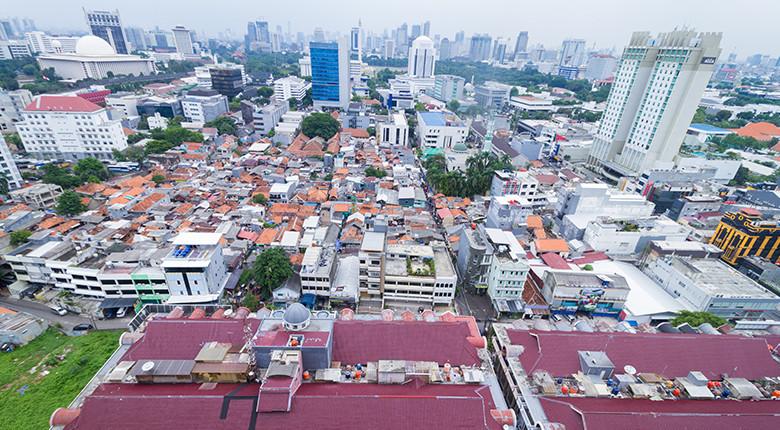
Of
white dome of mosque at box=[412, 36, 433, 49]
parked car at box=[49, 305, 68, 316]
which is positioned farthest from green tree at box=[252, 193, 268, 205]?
white dome of mosque at box=[412, 36, 433, 49]

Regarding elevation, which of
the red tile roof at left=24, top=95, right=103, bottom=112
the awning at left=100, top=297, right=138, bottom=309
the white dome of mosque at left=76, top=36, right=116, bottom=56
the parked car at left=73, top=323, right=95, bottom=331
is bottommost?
the parked car at left=73, top=323, right=95, bottom=331

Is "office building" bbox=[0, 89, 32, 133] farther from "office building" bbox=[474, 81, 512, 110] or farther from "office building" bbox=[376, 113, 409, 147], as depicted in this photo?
"office building" bbox=[474, 81, 512, 110]

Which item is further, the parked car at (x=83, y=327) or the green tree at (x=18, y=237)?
the green tree at (x=18, y=237)

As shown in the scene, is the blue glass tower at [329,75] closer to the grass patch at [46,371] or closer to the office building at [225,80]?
the office building at [225,80]

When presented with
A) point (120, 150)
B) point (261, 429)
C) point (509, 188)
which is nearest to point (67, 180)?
point (120, 150)

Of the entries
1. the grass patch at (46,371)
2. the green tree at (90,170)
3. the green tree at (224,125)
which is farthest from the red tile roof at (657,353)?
the green tree at (224,125)
